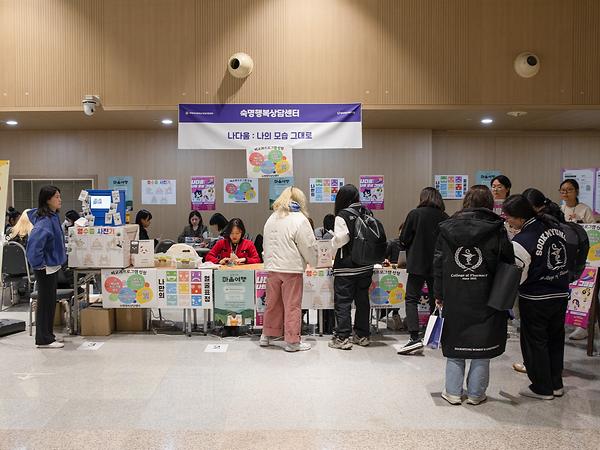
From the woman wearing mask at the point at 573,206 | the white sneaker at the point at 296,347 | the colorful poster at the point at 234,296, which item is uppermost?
the woman wearing mask at the point at 573,206

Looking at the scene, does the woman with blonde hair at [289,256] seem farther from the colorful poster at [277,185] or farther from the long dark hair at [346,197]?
the colorful poster at [277,185]

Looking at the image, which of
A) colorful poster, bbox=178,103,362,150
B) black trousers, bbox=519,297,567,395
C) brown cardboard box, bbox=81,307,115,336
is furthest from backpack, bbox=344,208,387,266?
brown cardboard box, bbox=81,307,115,336

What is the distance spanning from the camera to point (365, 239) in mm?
5262

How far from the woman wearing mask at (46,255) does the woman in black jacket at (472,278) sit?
363cm

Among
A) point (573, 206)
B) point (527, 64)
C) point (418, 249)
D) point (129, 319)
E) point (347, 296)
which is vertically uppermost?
point (527, 64)

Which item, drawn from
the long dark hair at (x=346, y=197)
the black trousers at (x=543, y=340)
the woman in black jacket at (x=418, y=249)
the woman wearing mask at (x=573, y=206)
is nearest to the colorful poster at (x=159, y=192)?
the long dark hair at (x=346, y=197)

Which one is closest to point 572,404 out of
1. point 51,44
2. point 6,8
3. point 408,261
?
point 408,261

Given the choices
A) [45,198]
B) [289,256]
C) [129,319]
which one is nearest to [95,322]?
[129,319]

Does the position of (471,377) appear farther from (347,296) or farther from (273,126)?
(273,126)

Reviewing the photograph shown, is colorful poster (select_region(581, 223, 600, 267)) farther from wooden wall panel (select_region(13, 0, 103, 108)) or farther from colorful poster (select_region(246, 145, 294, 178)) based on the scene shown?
wooden wall panel (select_region(13, 0, 103, 108))

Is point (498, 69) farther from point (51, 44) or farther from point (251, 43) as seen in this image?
point (51, 44)

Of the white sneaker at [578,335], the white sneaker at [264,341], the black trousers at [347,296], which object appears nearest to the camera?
the black trousers at [347,296]

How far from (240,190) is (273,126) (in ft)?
9.41

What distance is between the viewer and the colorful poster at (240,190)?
910 cm
